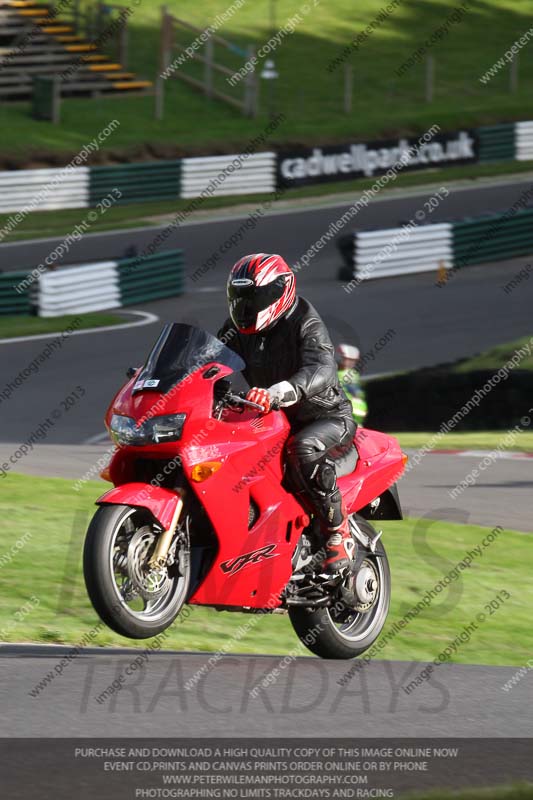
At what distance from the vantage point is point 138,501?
601cm

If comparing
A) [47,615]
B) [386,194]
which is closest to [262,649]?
[47,615]

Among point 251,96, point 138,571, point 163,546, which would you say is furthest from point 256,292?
point 251,96

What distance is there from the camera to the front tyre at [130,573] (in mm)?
5953

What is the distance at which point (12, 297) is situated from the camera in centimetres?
2320

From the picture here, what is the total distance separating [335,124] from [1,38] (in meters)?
9.75

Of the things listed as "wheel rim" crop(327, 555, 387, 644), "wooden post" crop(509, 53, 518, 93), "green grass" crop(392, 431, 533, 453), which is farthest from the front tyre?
"wooden post" crop(509, 53, 518, 93)

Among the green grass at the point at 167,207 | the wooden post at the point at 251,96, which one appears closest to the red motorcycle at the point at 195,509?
the green grass at the point at 167,207

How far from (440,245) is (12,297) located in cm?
952

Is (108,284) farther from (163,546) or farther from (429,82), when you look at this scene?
(429,82)

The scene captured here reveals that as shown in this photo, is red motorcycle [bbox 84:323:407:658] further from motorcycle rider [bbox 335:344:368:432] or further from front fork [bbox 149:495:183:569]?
motorcycle rider [bbox 335:344:368:432]

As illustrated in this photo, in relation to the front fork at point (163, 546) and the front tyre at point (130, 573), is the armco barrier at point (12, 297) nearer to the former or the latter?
the front tyre at point (130, 573)

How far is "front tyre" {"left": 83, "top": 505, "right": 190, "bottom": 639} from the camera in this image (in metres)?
5.95

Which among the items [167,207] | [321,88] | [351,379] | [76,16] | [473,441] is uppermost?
[351,379]

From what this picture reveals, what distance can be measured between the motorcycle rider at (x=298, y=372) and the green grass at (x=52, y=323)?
50.7 ft
